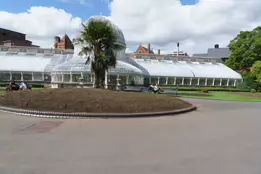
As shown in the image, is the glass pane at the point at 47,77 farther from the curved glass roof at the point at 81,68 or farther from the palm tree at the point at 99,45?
the palm tree at the point at 99,45

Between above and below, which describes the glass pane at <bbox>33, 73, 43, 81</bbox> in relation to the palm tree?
below

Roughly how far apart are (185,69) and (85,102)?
1338 inches

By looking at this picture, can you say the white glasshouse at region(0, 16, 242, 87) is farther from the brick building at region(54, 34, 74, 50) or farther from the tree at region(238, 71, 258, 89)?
the brick building at region(54, 34, 74, 50)

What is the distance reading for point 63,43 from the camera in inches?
2820

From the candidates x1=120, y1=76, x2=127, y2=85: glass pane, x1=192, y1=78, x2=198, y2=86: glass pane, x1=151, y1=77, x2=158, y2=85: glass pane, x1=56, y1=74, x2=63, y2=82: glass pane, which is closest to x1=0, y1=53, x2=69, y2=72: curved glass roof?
x1=56, y1=74, x2=63, y2=82: glass pane

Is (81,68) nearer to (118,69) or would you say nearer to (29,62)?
(118,69)

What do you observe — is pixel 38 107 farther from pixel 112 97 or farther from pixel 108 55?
pixel 108 55

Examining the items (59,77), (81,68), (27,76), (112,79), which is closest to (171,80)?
(112,79)

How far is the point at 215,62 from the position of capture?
48.7 metres

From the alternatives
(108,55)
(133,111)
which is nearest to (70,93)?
(133,111)

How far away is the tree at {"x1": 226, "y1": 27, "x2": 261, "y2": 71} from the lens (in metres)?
46.4

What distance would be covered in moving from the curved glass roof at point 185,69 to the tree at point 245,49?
19.4 feet

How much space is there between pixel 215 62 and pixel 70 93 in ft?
149

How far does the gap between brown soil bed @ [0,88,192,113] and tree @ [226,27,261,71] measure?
144ft
